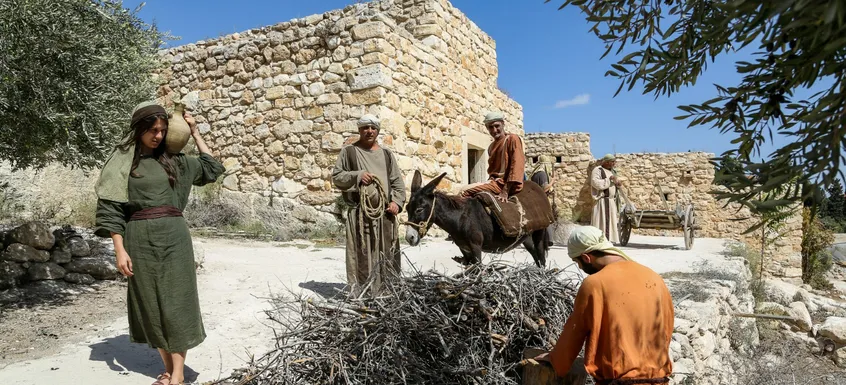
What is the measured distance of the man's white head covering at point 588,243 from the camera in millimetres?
2363

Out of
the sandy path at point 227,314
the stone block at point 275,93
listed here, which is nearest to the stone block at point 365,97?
the stone block at point 275,93

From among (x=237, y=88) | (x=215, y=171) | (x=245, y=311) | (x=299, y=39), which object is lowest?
(x=245, y=311)

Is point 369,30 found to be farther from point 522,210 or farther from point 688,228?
point 688,228

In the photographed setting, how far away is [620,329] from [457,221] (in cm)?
250

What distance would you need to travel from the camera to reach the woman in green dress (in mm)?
3035

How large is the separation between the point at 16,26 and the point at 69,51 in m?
0.40

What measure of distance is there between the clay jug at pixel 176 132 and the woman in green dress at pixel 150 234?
1.4 inches

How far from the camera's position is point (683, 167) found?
49.5 feet

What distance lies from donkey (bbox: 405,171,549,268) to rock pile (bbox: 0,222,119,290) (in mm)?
3547

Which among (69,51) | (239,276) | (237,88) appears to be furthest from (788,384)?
(237,88)

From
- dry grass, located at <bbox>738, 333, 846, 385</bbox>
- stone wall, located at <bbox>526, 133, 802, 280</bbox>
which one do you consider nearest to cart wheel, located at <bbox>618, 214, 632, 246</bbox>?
dry grass, located at <bbox>738, 333, 846, 385</bbox>

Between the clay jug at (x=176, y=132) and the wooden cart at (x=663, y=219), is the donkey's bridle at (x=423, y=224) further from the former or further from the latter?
the wooden cart at (x=663, y=219)

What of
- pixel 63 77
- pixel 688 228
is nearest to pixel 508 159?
pixel 63 77

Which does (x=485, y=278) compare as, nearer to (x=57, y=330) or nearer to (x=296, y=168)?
(x=57, y=330)
